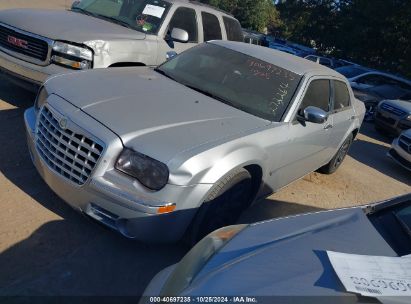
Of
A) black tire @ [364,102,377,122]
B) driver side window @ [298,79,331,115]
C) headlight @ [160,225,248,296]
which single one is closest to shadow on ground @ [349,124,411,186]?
black tire @ [364,102,377,122]

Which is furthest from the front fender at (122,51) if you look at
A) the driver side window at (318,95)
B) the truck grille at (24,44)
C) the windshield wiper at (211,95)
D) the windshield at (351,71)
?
the windshield at (351,71)

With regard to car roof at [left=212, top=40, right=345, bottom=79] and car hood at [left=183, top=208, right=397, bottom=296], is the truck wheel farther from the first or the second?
car roof at [left=212, top=40, right=345, bottom=79]

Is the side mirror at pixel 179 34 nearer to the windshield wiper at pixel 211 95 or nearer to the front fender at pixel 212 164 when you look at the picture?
the windshield wiper at pixel 211 95

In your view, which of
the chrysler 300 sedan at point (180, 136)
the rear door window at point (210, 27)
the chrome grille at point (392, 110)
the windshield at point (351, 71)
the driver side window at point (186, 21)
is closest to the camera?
the chrysler 300 sedan at point (180, 136)

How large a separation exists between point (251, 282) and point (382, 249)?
34.8 inches

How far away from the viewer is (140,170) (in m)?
3.19

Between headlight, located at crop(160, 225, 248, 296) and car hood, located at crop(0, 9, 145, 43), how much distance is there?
379 cm

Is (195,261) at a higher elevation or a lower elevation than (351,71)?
lower

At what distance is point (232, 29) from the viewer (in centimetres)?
820

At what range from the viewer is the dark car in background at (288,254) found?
78.4 inches

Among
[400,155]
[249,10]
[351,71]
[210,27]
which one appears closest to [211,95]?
[210,27]

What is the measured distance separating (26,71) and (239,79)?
282 centimetres

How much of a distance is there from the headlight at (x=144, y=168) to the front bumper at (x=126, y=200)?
4 cm

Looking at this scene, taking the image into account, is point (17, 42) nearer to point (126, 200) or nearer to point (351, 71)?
point (126, 200)
